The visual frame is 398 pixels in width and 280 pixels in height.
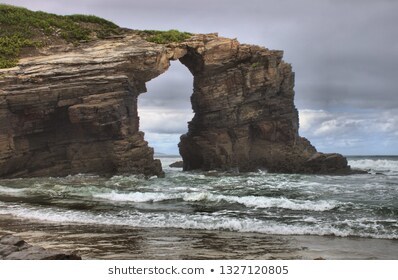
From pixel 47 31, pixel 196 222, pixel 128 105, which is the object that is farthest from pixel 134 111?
pixel 196 222

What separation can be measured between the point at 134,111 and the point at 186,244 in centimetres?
2305

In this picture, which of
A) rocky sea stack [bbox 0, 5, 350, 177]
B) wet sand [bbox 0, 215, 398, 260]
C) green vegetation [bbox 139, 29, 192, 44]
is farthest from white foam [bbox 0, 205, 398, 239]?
green vegetation [bbox 139, 29, 192, 44]

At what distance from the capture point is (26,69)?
29203mm

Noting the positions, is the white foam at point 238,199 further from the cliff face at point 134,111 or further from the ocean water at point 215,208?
the cliff face at point 134,111

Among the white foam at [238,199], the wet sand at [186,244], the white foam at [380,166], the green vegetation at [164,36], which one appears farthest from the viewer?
the white foam at [380,166]

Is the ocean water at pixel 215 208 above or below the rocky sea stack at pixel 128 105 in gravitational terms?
below

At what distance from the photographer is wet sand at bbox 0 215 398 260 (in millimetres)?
9375

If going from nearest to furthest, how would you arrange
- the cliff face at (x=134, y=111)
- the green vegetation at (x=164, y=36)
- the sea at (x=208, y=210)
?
the sea at (x=208, y=210), the cliff face at (x=134, y=111), the green vegetation at (x=164, y=36)

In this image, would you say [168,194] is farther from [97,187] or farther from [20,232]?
[20,232]

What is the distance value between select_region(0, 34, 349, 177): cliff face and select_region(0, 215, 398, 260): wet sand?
17089mm

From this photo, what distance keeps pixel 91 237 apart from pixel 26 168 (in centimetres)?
1995

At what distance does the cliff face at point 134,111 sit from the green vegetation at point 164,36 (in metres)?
0.93

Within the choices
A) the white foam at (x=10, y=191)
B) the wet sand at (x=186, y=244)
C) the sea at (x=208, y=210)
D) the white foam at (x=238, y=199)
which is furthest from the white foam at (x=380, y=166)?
the wet sand at (x=186, y=244)

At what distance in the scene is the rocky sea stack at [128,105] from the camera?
28734 millimetres
